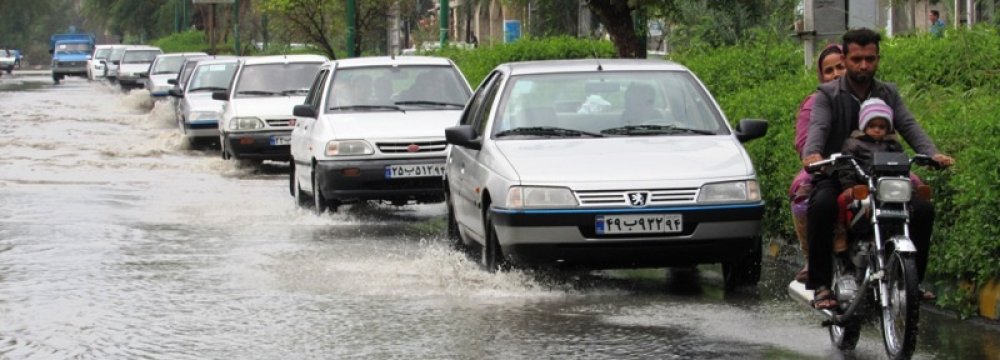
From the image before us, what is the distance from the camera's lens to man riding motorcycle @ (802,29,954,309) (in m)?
8.46

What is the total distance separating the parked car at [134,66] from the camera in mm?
56844

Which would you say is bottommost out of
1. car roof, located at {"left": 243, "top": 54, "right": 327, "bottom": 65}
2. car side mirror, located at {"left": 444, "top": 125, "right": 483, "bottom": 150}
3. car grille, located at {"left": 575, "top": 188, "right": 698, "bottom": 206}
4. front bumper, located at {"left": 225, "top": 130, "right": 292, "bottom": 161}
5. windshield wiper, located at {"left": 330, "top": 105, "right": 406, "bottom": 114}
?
front bumper, located at {"left": 225, "top": 130, "right": 292, "bottom": 161}

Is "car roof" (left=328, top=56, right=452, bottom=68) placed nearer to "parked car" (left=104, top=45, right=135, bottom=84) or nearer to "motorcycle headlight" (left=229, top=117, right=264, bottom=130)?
"motorcycle headlight" (left=229, top=117, right=264, bottom=130)

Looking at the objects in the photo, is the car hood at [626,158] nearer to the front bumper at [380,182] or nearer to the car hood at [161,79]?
the front bumper at [380,182]

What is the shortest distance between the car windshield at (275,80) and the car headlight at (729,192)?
14.1 metres

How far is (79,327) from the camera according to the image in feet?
32.0

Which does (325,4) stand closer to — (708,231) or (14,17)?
(708,231)

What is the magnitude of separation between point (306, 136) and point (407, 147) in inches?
62.0

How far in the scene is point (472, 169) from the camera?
11898 mm

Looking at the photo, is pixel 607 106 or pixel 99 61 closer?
pixel 607 106

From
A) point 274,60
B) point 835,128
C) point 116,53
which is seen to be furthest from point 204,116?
point 116,53

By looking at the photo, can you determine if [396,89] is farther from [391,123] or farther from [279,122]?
[279,122]

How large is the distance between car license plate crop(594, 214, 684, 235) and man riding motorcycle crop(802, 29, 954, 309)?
5.91ft

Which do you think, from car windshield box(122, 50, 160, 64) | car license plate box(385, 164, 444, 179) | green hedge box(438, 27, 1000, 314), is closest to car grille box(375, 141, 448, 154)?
car license plate box(385, 164, 444, 179)
